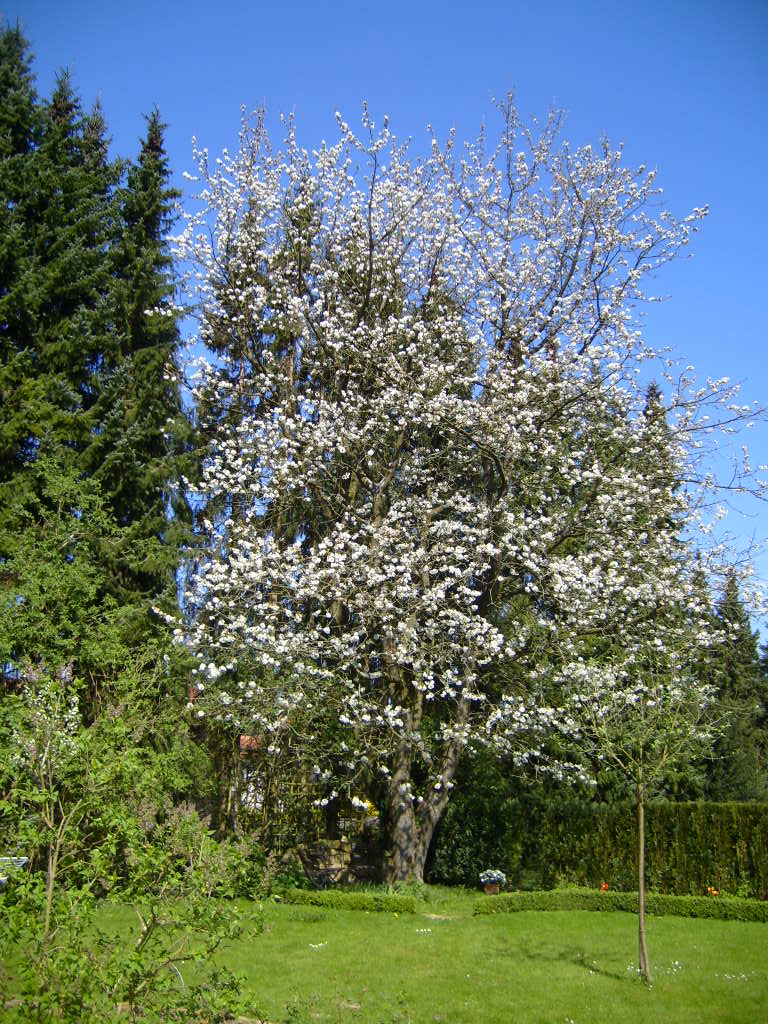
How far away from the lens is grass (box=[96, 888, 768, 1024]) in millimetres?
5992

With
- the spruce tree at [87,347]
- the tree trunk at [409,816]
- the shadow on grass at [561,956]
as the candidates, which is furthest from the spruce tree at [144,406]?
the shadow on grass at [561,956]

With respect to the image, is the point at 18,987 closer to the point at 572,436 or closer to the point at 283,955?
the point at 283,955

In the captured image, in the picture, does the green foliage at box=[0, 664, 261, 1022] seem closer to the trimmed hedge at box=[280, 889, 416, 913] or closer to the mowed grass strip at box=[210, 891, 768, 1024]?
the mowed grass strip at box=[210, 891, 768, 1024]

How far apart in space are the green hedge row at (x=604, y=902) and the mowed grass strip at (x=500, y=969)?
0.32 meters

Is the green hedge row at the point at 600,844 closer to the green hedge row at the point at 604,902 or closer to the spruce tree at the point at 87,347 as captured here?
the green hedge row at the point at 604,902

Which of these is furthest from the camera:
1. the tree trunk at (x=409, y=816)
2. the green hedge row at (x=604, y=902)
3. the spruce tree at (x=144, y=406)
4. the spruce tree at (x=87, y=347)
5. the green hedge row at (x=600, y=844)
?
the spruce tree at (x=144, y=406)

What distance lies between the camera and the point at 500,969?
7.44 m

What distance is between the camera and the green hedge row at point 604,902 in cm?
1048

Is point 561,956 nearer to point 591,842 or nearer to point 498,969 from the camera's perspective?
point 498,969

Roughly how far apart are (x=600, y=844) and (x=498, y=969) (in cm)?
562

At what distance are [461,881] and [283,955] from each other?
6.65 meters

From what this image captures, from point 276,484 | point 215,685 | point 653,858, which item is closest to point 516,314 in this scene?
point 276,484

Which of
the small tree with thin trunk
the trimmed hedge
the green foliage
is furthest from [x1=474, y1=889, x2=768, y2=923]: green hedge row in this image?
the green foliage

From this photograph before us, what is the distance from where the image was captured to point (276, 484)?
12344mm
